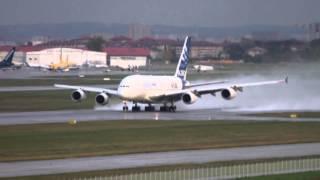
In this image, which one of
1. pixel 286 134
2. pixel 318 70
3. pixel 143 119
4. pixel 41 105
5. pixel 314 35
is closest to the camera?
pixel 286 134

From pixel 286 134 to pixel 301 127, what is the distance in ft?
17.4

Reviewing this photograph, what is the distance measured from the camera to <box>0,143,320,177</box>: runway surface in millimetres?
40406

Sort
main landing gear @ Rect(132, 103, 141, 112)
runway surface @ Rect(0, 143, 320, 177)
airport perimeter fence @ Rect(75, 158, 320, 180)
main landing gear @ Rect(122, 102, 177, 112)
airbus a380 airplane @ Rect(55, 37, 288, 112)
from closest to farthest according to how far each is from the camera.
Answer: airport perimeter fence @ Rect(75, 158, 320, 180) → runway surface @ Rect(0, 143, 320, 177) → airbus a380 airplane @ Rect(55, 37, 288, 112) → main landing gear @ Rect(132, 103, 141, 112) → main landing gear @ Rect(122, 102, 177, 112)

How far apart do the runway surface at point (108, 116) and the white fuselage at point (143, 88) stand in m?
1.92

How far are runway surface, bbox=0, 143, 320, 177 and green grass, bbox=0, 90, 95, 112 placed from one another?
3491 centimetres

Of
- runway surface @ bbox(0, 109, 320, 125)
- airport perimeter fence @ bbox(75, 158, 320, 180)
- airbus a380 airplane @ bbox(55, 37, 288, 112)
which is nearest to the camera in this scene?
airport perimeter fence @ bbox(75, 158, 320, 180)

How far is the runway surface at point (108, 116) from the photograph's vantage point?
2685 inches

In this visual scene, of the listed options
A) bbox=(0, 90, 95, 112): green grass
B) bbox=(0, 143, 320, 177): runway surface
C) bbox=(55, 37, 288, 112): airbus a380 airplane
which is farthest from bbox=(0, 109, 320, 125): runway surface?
bbox=(0, 143, 320, 177): runway surface

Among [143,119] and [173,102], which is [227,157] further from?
[173,102]

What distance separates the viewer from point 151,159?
44.7m

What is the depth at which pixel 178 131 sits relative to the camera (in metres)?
58.8

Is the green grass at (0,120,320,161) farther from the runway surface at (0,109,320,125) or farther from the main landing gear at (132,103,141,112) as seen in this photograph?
the main landing gear at (132,103,141,112)

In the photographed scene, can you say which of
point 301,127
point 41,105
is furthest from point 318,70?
point 301,127

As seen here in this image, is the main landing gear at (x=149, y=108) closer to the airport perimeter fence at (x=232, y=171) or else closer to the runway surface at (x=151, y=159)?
the runway surface at (x=151, y=159)
